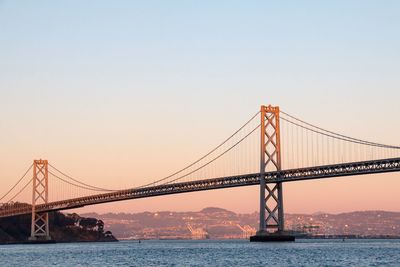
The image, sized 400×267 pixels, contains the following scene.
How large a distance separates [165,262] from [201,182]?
31869mm

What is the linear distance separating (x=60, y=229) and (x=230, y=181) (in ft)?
234

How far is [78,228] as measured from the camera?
517 feet

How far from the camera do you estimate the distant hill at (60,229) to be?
444 feet

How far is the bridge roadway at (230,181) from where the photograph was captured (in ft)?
240

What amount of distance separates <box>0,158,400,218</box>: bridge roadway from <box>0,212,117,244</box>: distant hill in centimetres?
2525

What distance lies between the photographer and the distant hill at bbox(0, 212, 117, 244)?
135 meters

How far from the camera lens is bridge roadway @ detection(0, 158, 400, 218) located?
240ft

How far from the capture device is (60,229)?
15025 centimetres

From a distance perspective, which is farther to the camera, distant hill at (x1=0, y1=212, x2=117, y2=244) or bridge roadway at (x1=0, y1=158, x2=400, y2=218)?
distant hill at (x1=0, y1=212, x2=117, y2=244)

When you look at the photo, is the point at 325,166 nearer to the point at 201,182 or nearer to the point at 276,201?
the point at 276,201

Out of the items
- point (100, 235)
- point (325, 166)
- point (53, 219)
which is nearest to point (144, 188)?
point (325, 166)

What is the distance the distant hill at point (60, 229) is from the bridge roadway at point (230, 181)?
2525 cm

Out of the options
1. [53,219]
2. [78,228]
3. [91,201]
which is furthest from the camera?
[78,228]

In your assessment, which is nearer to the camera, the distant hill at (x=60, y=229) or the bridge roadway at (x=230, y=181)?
the bridge roadway at (x=230, y=181)
